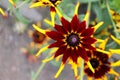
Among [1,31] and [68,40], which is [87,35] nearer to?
[68,40]

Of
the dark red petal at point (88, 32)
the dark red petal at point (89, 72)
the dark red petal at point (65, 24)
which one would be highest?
the dark red petal at point (65, 24)

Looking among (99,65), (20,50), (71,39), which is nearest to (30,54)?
(20,50)

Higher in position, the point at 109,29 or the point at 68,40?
the point at 68,40

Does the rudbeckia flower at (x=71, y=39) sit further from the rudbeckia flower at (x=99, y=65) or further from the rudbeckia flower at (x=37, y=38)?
the rudbeckia flower at (x=37, y=38)

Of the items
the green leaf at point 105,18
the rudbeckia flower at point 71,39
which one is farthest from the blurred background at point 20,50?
the rudbeckia flower at point 71,39

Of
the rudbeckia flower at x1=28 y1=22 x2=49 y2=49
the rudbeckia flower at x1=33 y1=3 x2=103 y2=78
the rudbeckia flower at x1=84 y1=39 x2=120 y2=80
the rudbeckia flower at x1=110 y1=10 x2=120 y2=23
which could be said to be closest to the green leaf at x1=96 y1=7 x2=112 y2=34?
the rudbeckia flower at x1=110 y1=10 x2=120 y2=23

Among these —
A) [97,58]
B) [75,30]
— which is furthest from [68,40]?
[97,58]

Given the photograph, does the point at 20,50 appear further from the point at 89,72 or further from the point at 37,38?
the point at 89,72

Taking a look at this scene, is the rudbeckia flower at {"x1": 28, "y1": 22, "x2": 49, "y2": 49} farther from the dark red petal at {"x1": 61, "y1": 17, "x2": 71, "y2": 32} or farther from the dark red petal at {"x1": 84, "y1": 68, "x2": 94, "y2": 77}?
the dark red petal at {"x1": 61, "y1": 17, "x2": 71, "y2": 32}
